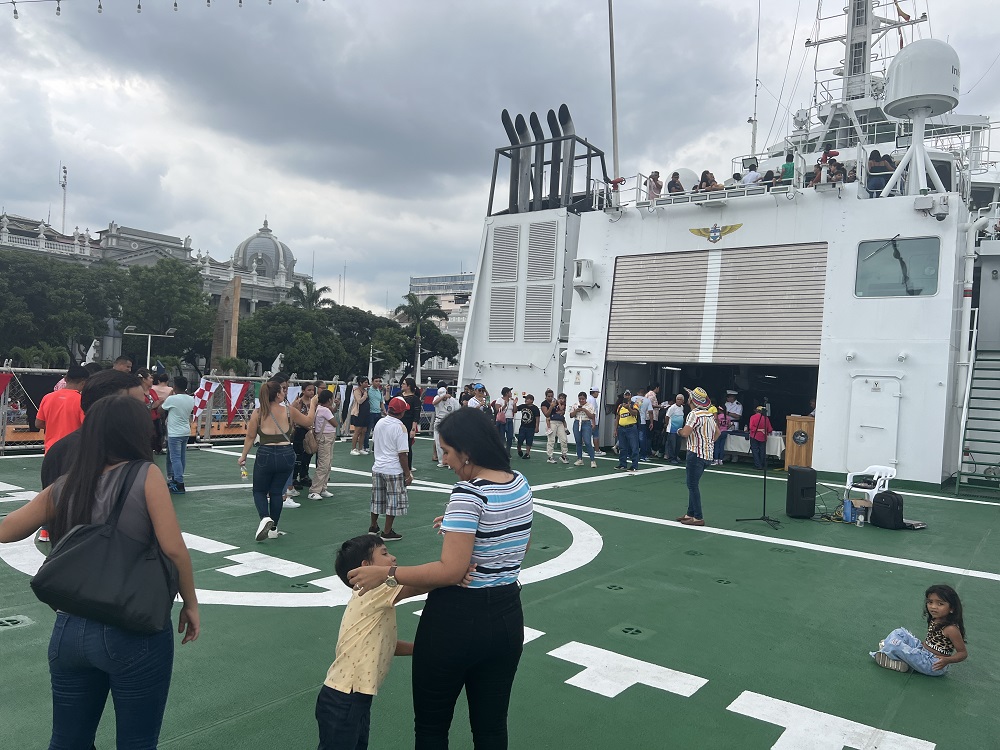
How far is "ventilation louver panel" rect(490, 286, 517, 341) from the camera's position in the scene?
2066 centimetres

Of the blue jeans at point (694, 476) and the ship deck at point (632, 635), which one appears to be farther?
the blue jeans at point (694, 476)

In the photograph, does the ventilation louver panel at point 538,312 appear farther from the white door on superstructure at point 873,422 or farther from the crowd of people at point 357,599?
the crowd of people at point 357,599

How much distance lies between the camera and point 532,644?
4910 mm

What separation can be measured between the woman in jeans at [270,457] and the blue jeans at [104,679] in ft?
16.4

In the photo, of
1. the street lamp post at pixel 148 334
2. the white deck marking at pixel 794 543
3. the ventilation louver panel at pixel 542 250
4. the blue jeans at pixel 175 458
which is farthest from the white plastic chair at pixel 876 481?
the street lamp post at pixel 148 334

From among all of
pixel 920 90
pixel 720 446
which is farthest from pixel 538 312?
pixel 920 90

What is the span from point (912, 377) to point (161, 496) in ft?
49.3

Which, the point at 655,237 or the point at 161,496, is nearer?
the point at 161,496

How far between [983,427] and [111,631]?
55.1ft

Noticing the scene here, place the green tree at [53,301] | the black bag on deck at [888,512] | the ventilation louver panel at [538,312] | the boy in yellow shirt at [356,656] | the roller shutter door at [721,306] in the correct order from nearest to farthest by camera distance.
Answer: the boy in yellow shirt at [356,656] < the black bag on deck at [888,512] < the roller shutter door at [721,306] < the ventilation louver panel at [538,312] < the green tree at [53,301]

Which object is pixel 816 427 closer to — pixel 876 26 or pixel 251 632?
pixel 251 632

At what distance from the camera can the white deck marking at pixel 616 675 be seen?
14.1 feet

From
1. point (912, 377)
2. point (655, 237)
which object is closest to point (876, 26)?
point (655, 237)

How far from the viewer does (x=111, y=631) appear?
7.54 ft
